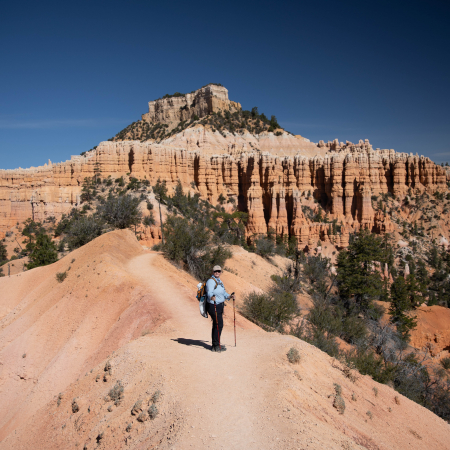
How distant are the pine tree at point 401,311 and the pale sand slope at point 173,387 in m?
15.2

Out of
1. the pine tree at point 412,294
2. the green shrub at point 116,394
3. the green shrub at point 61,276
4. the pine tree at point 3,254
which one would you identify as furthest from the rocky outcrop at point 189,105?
the green shrub at point 116,394

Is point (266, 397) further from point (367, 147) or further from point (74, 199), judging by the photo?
point (367, 147)

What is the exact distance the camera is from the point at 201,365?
19.2 feet

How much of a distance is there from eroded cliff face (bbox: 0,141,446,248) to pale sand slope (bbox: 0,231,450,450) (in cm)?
3297

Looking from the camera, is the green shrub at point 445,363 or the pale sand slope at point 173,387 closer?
the pale sand slope at point 173,387

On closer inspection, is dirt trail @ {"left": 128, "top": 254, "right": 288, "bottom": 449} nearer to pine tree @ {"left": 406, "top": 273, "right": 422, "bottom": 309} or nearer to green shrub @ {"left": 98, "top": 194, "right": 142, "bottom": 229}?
green shrub @ {"left": 98, "top": 194, "right": 142, "bottom": 229}

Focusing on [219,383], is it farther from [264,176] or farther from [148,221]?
[264,176]

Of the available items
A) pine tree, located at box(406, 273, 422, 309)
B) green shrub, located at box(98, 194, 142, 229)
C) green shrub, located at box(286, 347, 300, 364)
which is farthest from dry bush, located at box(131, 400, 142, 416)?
pine tree, located at box(406, 273, 422, 309)

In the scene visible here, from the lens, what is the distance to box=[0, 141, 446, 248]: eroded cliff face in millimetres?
43000

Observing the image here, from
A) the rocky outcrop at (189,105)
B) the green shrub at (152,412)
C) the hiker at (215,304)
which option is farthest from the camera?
the rocky outcrop at (189,105)

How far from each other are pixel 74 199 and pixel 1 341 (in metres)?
27.9

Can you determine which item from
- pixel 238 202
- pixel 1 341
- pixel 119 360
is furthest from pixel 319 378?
pixel 238 202

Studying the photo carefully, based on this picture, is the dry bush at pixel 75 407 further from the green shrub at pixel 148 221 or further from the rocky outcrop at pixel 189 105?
the rocky outcrop at pixel 189 105

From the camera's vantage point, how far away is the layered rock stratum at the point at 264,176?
38875mm
